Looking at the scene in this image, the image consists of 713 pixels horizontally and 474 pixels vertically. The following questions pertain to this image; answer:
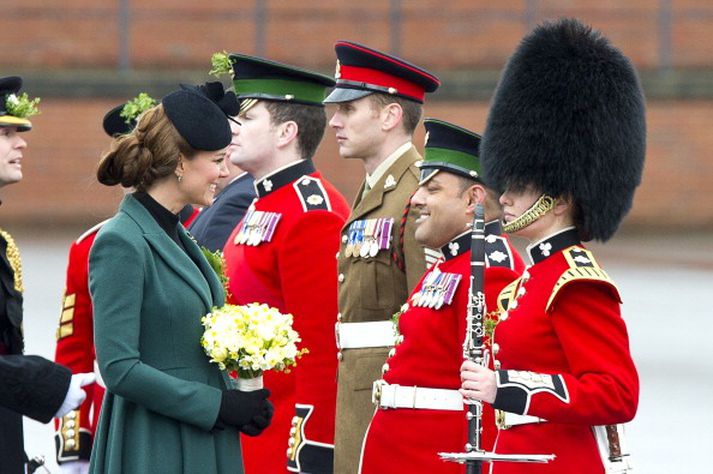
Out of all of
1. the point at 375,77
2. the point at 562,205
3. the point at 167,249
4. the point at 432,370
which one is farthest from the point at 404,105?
the point at 167,249

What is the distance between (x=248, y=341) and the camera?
3924mm

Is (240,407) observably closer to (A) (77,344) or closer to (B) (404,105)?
(A) (77,344)

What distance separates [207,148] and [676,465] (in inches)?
164

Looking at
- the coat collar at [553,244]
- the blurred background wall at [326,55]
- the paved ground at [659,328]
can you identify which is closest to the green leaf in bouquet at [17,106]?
the coat collar at [553,244]

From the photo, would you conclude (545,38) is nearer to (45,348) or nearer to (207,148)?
(207,148)

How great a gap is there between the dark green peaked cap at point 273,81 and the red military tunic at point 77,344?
873 millimetres

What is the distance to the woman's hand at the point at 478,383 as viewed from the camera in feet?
12.3

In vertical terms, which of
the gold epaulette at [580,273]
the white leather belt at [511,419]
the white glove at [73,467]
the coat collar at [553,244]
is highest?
the coat collar at [553,244]

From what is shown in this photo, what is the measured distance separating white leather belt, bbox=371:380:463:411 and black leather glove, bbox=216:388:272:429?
28.2 inches

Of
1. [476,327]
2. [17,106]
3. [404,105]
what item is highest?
[404,105]

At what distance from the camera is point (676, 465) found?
7.44 metres

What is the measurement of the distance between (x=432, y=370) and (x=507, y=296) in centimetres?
53

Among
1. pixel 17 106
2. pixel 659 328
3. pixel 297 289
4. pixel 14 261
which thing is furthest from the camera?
pixel 659 328

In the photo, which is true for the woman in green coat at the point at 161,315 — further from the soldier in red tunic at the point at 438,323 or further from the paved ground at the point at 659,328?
the paved ground at the point at 659,328
